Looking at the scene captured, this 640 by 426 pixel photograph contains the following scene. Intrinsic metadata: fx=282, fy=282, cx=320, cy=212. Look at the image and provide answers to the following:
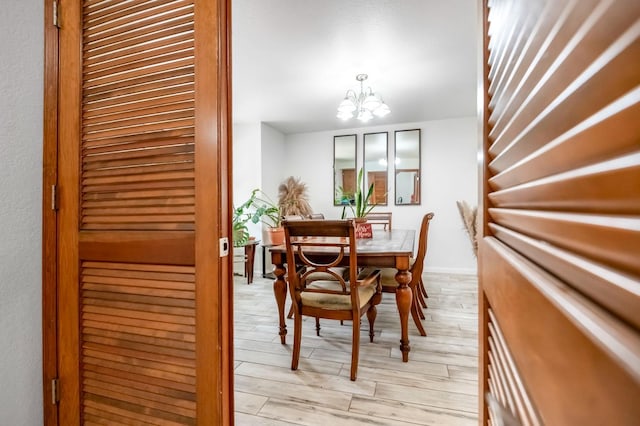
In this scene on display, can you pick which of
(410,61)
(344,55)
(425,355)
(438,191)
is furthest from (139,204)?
(438,191)

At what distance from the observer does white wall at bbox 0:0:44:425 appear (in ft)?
3.58

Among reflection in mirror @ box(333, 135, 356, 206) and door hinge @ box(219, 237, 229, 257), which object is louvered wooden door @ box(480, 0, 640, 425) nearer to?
door hinge @ box(219, 237, 229, 257)

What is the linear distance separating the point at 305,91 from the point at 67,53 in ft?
8.14

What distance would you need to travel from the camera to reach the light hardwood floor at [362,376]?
1443 millimetres

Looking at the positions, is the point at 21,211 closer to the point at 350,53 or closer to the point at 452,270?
the point at 350,53

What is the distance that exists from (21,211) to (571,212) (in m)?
1.67

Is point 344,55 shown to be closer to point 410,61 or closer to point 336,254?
point 410,61

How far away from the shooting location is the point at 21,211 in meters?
1.13

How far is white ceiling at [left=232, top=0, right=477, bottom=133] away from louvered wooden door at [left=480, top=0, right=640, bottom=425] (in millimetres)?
1842

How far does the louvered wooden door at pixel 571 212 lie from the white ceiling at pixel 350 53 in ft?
6.04

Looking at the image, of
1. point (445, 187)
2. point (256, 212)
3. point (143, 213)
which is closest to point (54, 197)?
point (143, 213)

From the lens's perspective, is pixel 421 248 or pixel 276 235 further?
pixel 276 235

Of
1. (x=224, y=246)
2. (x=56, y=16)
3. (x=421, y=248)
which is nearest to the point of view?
(x=224, y=246)

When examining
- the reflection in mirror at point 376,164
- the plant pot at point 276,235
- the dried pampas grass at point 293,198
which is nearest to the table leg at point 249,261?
the plant pot at point 276,235
